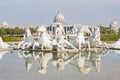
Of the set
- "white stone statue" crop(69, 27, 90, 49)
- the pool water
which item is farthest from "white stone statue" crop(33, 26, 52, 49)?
the pool water

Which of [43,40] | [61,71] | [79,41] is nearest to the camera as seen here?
[61,71]

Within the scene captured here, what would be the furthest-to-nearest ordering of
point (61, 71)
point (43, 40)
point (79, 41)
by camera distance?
point (79, 41)
point (43, 40)
point (61, 71)

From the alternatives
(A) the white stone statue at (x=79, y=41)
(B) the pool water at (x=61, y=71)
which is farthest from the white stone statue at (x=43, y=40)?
(B) the pool water at (x=61, y=71)

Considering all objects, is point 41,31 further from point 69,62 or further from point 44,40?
point 69,62

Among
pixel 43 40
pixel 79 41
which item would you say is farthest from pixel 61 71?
pixel 79 41

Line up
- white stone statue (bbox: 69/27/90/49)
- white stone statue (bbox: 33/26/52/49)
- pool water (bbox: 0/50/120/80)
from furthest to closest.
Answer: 1. white stone statue (bbox: 69/27/90/49)
2. white stone statue (bbox: 33/26/52/49)
3. pool water (bbox: 0/50/120/80)

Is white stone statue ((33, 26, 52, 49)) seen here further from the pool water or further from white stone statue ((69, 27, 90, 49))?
the pool water

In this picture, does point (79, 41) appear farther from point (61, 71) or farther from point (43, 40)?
point (61, 71)

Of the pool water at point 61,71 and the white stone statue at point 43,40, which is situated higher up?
the white stone statue at point 43,40

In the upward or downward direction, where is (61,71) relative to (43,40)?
downward

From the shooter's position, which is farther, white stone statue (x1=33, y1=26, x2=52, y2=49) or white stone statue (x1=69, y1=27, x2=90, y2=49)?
white stone statue (x1=69, y1=27, x2=90, y2=49)

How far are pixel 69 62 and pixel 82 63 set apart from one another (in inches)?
31.4

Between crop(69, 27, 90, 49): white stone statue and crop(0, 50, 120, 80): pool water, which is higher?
crop(69, 27, 90, 49): white stone statue

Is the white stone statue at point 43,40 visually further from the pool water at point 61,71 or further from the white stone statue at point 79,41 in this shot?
the pool water at point 61,71
